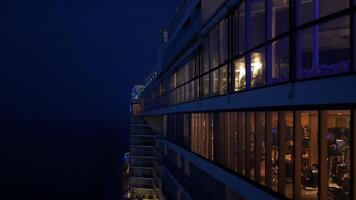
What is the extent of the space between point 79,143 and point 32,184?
197ft

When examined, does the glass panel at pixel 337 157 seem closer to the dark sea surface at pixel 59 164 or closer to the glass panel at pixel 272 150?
the glass panel at pixel 272 150

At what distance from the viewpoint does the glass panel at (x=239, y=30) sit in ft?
46.6

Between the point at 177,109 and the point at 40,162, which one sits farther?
the point at 40,162

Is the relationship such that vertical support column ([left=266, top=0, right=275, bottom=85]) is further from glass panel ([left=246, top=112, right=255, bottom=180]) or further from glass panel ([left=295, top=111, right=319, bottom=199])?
glass panel ([left=295, top=111, right=319, bottom=199])

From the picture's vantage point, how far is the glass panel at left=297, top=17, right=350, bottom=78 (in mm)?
7871

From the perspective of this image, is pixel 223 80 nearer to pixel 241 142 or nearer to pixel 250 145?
pixel 241 142

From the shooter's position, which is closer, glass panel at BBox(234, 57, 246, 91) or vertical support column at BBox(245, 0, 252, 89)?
vertical support column at BBox(245, 0, 252, 89)

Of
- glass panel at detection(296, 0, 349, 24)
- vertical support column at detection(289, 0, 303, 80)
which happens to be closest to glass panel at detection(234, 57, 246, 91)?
glass panel at detection(296, 0, 349, 24)

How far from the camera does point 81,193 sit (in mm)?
100125

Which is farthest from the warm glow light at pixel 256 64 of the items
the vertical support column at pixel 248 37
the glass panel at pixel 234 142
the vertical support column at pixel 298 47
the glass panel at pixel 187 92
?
the glass panel at pixel 187 92

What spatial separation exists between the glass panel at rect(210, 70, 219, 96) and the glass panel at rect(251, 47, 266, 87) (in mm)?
5220

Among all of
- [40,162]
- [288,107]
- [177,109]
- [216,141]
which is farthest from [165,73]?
[40,162]

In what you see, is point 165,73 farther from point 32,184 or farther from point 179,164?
point 32,184

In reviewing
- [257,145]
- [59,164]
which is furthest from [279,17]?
[59,164]
